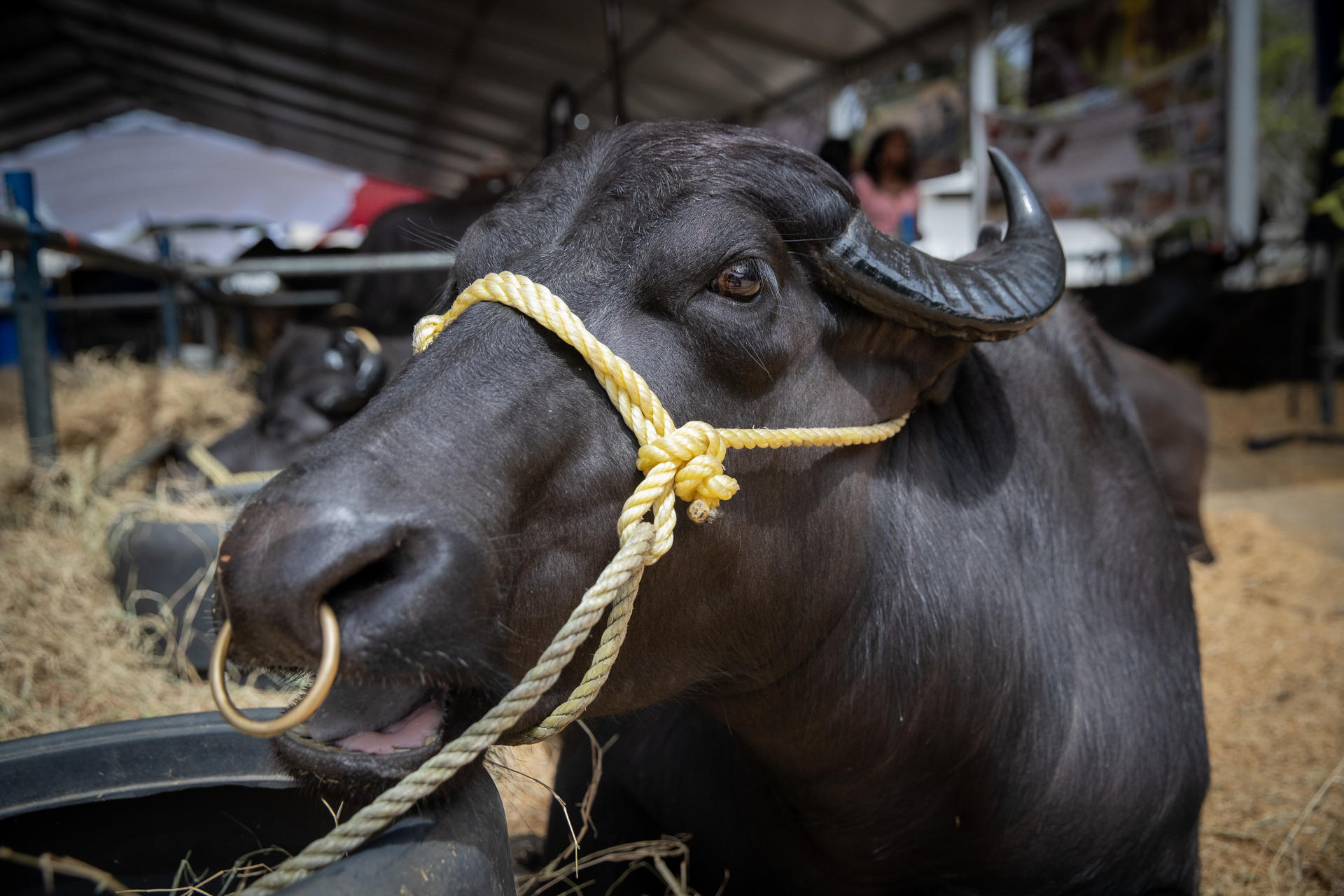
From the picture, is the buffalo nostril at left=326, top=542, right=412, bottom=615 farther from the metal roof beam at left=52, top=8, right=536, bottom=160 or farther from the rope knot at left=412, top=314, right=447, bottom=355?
the metal roof beam at left=52, top=8, right=536, bottom=160

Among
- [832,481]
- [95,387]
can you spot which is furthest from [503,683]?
[95,387]

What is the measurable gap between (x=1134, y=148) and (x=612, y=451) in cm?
931

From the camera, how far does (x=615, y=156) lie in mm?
1376

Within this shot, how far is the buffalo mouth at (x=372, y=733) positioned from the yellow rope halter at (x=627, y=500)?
0.05 metres

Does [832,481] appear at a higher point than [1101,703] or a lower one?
higher

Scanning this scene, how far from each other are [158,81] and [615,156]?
23.1 m

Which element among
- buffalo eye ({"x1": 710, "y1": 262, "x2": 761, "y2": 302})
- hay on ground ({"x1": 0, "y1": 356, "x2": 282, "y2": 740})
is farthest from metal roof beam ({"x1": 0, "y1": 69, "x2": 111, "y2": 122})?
buffalo eye ({"x1": 710, "y1": 262, "x2": 761, "y2": 302})

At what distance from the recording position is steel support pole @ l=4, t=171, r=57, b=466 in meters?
3.11

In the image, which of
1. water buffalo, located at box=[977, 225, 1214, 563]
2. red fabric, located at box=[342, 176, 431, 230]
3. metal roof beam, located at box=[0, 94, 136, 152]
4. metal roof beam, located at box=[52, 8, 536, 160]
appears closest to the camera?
water buffalo, located at box=[977, 225, 1214, 563]

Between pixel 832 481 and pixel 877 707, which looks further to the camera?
pixel 877 707

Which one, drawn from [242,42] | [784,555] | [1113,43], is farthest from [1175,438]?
[242,42]

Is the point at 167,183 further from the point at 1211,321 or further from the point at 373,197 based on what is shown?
the point at 1211,321

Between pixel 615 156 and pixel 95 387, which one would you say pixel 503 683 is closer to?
pixel 615 156

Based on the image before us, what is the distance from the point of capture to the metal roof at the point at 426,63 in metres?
9.99
